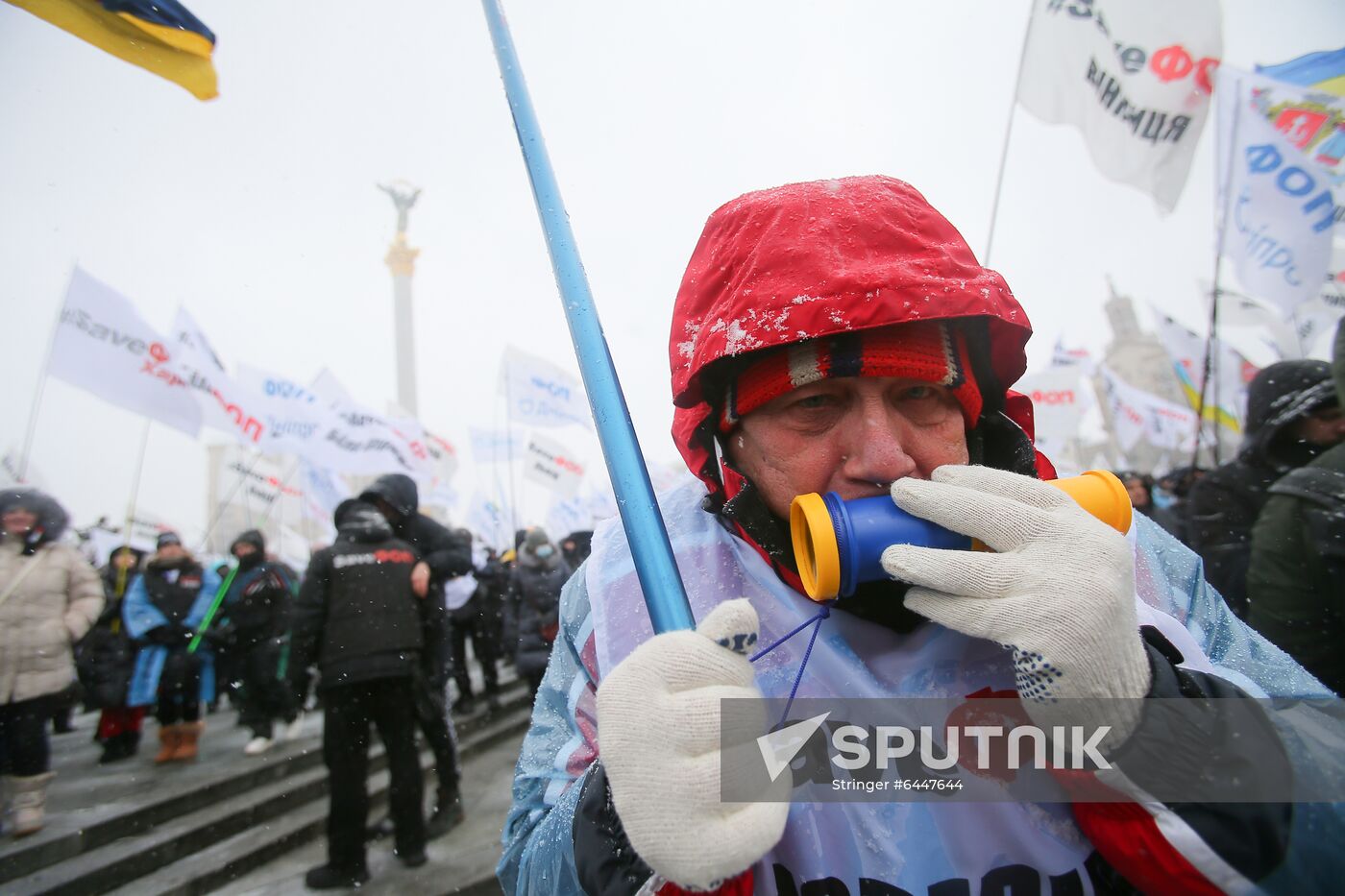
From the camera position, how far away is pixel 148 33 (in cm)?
180

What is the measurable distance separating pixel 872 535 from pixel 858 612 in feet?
0.91

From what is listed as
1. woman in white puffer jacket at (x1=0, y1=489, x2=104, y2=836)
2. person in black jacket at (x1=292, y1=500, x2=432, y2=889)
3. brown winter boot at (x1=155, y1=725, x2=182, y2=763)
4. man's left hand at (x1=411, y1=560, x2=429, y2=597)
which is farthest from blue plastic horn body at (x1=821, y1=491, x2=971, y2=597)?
brown winter boot at (x1=155, y1=725, x2=182, y2=763)

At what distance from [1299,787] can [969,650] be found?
0.42m

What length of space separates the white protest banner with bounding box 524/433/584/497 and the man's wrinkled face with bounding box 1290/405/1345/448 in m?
9.91

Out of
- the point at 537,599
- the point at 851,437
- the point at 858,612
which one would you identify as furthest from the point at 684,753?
the point at 537,599

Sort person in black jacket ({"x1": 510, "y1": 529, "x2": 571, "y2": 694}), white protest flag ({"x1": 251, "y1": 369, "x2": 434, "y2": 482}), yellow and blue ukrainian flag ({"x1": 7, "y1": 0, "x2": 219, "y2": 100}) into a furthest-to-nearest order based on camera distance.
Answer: white protest flag ({"x1": 251, "y1": 369, "x2": 434, "y2": 482}), person in black jacket ({"x1": 510, "y1": 529, "x2": 571, "y2": 694}), yellow and blue ukrainian flag ({"x1": 7, "y1": 0, "x2": 219, "y2": 100})

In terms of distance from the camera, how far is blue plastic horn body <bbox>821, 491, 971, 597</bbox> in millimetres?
1000

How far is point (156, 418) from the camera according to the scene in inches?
248

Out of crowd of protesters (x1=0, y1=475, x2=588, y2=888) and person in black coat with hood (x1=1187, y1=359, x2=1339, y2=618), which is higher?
person in black coat with hood (x1=1187, y1=359, x2=1339, y2=618)

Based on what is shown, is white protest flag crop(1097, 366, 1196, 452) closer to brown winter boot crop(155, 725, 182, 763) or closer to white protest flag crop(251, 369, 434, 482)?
white protest flag crop(251, 369, 434, 482)

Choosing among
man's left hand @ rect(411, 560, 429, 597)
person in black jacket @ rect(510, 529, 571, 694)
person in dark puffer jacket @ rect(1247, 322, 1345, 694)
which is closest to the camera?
person in dark puffer jacket @ rect(1247, 322, 1345, 694)

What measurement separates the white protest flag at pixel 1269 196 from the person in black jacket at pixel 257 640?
27.6 feet

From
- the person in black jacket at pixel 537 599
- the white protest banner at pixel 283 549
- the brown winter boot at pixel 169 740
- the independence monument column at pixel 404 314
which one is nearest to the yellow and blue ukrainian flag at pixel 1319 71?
the person in black jacket at pixel 537 599

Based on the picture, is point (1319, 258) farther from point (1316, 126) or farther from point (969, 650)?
point (969, 650)
